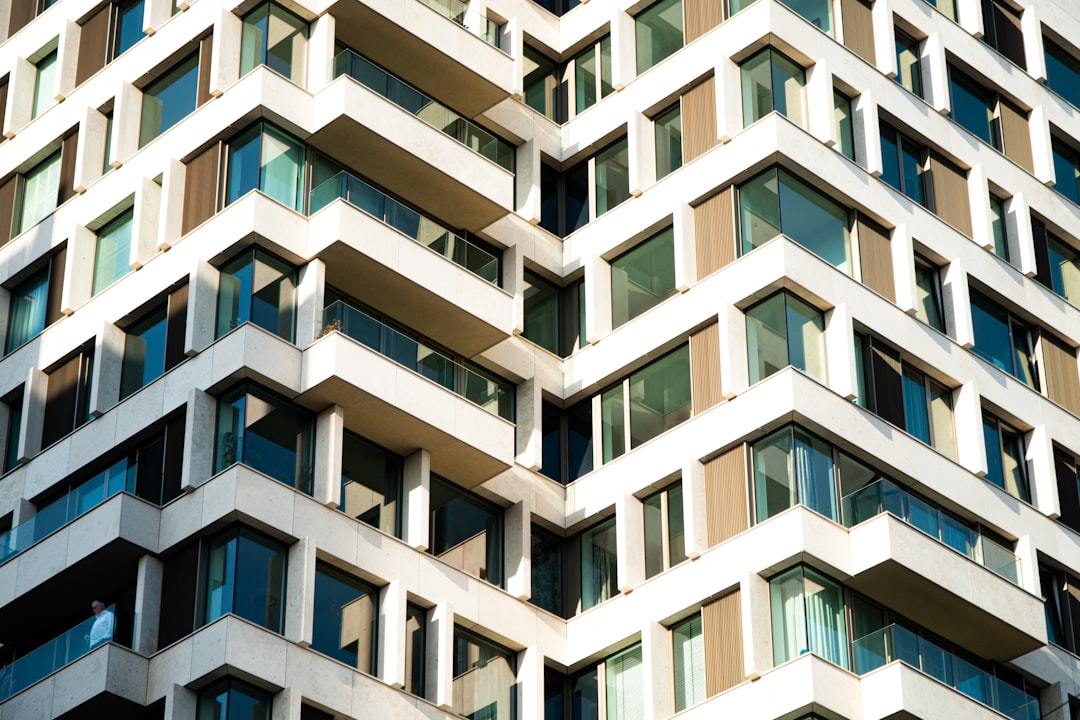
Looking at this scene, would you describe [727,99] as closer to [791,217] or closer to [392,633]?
[791,217]

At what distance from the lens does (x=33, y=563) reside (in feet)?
162

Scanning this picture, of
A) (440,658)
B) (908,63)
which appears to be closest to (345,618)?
(440,658)

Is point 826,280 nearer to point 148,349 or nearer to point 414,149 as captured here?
point 414,149

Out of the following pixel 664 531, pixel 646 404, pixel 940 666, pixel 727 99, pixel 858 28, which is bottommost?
pixel 940 666

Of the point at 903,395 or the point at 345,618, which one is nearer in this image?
the point at 345,618

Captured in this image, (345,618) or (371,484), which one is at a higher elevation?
(371,484)

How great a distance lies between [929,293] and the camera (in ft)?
184

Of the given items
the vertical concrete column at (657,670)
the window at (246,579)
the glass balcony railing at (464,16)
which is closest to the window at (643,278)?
the glass balcony railing at (464,16)

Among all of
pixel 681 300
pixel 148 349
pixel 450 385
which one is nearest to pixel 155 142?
pixel 148 349

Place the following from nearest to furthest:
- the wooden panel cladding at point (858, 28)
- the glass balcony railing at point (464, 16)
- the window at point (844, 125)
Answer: the window at point (844, 125), the wooden panel cladding at point (858, 28), the glass balcony railing at point (464, 16)

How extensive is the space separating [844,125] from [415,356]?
12611 millimetres

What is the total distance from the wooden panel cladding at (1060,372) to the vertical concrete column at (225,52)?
21.7 meters

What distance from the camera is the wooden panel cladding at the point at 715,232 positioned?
53250 millimetres

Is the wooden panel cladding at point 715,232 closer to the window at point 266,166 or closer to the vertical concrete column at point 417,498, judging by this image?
the vertical concrete column at point 417,498
